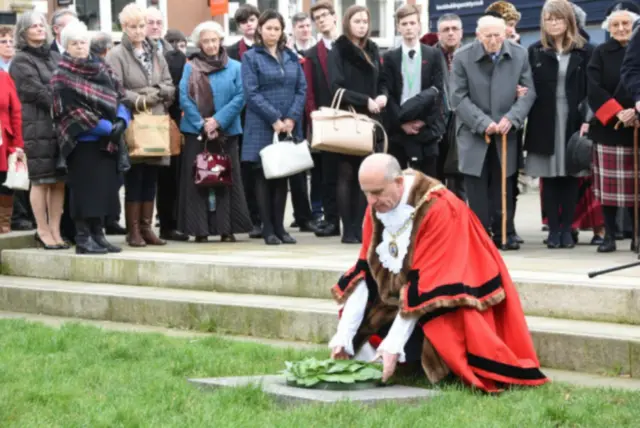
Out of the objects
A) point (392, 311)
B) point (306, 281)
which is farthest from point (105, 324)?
point (392, 311)

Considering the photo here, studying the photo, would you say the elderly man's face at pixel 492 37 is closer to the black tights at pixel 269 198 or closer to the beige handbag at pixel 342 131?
the beige handbag at pixel 342 131

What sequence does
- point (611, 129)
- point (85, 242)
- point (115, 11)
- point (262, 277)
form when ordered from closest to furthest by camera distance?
1. point (262, 277)
2. point (611, 129)
3. point (85, 242)
4. point (115, 11)

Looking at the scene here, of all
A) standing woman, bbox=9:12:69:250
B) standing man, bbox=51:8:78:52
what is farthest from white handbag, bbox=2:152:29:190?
standing man, bbox=51:8:78:52

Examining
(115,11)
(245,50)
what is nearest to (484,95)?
(245,50)

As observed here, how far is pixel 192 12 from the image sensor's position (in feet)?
114

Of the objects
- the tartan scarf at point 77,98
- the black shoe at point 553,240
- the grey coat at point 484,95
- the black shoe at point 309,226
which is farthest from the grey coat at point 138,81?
the black shoe at point 553,240

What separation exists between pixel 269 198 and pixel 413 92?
5.24ft

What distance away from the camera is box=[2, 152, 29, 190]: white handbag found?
12953 millimetres

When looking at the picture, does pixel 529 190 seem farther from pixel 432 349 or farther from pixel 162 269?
pixel 432 349

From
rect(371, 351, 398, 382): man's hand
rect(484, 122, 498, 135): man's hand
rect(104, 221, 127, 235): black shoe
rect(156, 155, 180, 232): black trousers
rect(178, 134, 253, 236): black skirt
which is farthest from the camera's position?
rect(104, 221, 127, 235): black shoe

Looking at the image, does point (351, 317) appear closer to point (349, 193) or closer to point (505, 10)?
point (349, 193)

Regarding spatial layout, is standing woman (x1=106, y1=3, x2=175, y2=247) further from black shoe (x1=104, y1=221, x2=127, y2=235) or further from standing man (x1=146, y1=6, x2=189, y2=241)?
black shoe (x1=104, y1=221, x2=127, y2=235)

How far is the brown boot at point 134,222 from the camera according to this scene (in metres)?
13.3

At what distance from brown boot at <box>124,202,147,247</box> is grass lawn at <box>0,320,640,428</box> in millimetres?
3653
